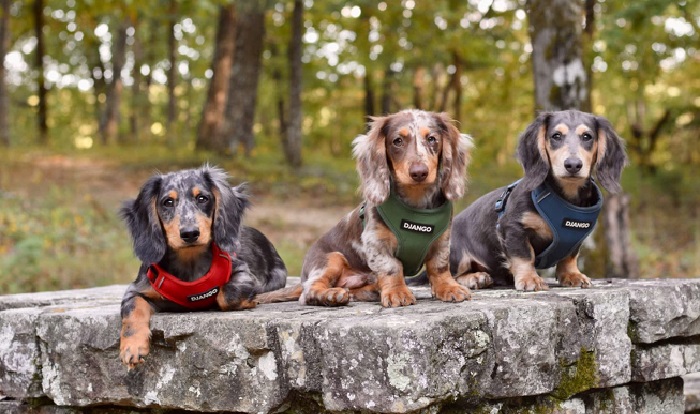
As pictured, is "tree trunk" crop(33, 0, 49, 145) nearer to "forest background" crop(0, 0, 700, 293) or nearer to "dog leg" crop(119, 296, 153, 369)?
"forest background" crop(0, 0, 700, 293)

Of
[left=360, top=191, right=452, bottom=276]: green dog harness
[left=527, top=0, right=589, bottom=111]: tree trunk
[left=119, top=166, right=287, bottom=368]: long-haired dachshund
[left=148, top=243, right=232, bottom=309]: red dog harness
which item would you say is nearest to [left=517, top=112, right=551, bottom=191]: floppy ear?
[left=360, top=191, right=452, bottom=276]: green dog harness

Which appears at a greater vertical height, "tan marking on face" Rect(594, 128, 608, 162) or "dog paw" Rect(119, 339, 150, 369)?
"tan marking on face" Rect(594, 128, 608, 162)

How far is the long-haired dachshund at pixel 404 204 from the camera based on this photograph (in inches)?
170

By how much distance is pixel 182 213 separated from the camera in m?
4.02

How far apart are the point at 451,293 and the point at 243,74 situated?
1472 centimetres

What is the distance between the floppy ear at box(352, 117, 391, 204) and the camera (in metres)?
4.36

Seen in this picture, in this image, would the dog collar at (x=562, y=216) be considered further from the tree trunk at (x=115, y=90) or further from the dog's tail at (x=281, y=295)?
the tree trunk at (x=115, y=90)

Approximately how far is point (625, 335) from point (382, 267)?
157cm

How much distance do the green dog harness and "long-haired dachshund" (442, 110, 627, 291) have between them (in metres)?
0.67

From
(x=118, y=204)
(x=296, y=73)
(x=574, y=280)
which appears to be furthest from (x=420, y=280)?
(x=296, y=73)

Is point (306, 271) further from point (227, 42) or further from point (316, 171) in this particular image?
point (227, 42)

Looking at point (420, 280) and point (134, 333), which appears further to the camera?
point (420, 280)

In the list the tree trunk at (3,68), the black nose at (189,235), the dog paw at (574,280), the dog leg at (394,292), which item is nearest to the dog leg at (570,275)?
the dog paw at (574,280)

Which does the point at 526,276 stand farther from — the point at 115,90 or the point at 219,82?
the point at 115,90
